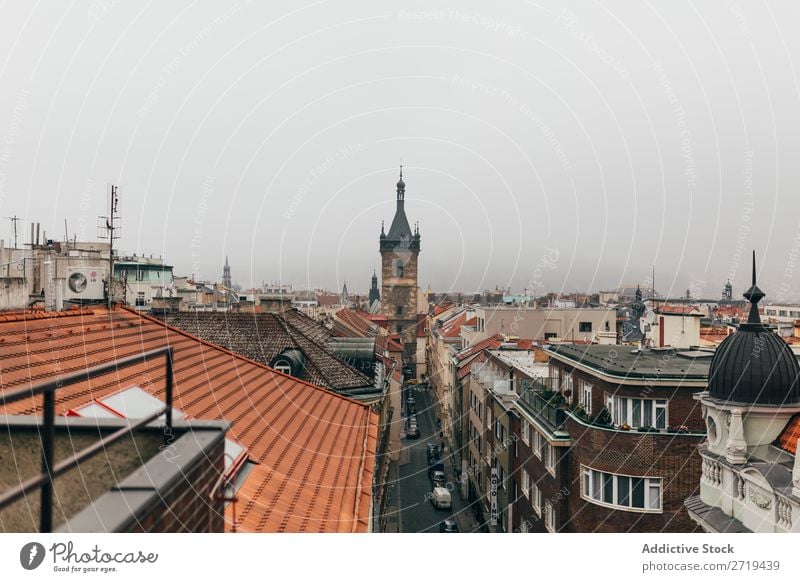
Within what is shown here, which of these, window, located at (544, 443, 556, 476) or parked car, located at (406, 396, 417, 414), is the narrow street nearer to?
parked car, located at (406, 396, 417, 414)

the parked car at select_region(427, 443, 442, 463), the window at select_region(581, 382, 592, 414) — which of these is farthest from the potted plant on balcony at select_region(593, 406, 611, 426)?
the parked car at select_region(427, 443, 442, 463)

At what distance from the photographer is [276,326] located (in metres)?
11.5

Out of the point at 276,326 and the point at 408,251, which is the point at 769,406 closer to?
the point at 276,326

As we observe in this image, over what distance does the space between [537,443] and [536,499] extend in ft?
3.59

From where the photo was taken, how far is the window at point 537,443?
10984mm

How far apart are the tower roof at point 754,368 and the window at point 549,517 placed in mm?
5004

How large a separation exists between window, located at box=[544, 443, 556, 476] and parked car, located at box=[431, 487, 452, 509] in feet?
23.6

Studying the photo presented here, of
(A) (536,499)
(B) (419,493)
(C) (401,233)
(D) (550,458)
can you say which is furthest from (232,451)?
(C) (401,233)

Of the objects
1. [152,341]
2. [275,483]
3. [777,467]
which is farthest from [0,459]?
[777,467]

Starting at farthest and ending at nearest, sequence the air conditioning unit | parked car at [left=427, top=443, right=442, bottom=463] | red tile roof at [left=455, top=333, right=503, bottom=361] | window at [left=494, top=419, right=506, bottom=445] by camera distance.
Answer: parked car at [left=427, top=443, right=442, bottom=463]
red tile roof at [left=455, top=333, right=503, bottom=361]
window at [left=494, top=419, right=506, bottom=445]
the air conditioning unit

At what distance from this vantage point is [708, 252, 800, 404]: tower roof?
18.3 feet

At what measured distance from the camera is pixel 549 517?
10344mm
